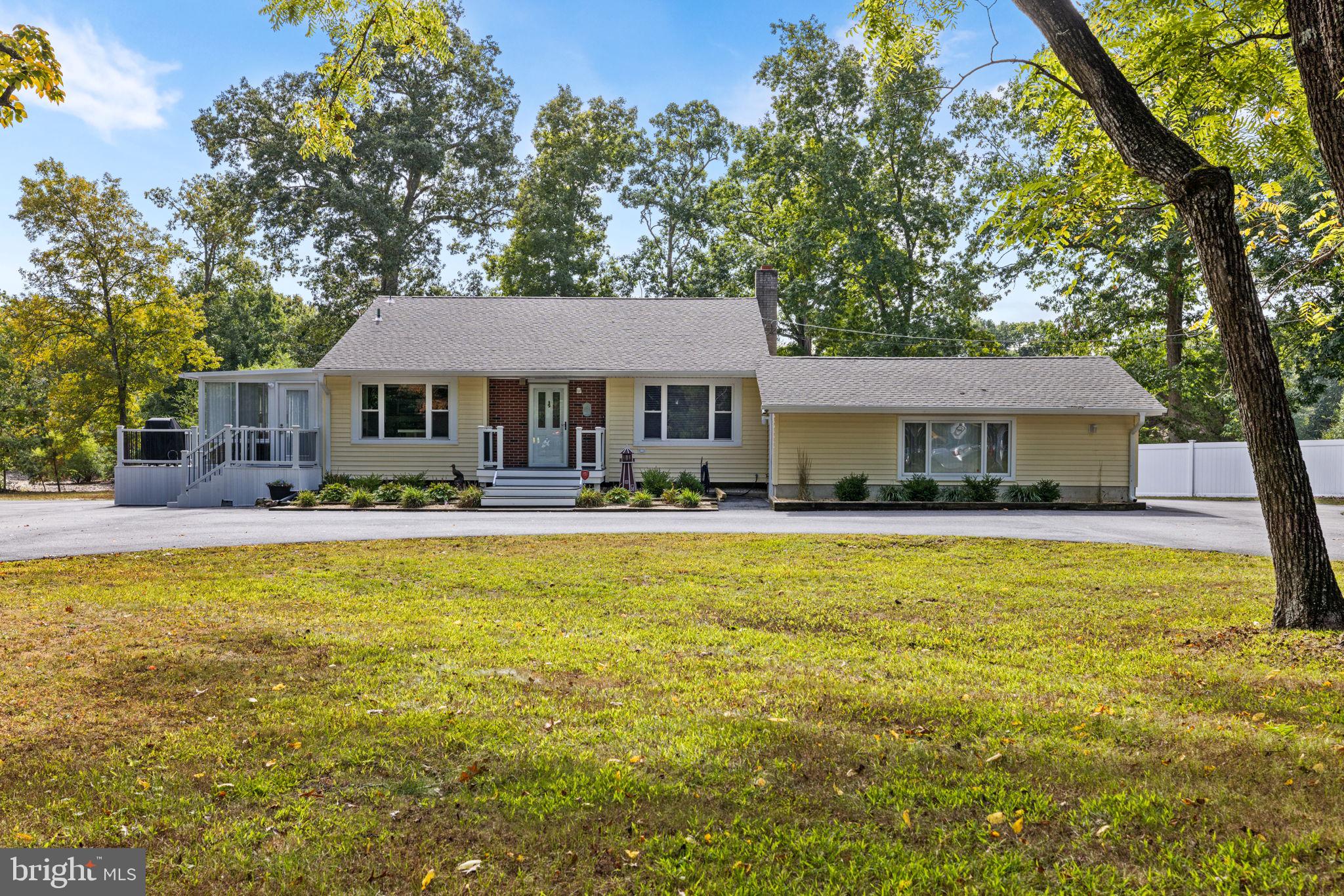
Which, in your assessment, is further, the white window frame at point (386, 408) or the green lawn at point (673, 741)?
the white window frame at point (386, 408)

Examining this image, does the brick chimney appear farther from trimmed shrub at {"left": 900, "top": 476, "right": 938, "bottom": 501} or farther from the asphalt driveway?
the asphalt driveway

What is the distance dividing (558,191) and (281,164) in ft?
37.9

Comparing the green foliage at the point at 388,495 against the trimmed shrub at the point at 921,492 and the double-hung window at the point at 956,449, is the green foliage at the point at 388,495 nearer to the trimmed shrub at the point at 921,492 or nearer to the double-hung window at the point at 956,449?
the trimmed shrub at the point at 921,492

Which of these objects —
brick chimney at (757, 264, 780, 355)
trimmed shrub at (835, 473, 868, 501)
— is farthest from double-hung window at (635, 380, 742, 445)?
brick chimney at (757, 264, 780, 355)

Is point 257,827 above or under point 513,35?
under

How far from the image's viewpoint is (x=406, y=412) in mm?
22078

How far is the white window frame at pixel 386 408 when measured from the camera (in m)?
21.9

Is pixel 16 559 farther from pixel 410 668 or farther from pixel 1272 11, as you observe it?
pixel 1272 11

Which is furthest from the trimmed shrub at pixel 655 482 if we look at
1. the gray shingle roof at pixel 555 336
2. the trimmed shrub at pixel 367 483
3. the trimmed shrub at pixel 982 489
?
the trimmed shrub at pixel 982 489

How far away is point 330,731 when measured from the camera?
13.4ft

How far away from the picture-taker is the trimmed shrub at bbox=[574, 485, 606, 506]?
18.5 meters

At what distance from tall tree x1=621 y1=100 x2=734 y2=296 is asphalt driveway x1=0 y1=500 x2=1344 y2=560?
22.5 m

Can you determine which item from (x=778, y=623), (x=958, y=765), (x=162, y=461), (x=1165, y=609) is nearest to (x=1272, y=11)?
(x=1165, y=609)

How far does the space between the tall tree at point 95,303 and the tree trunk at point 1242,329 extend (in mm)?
31608
